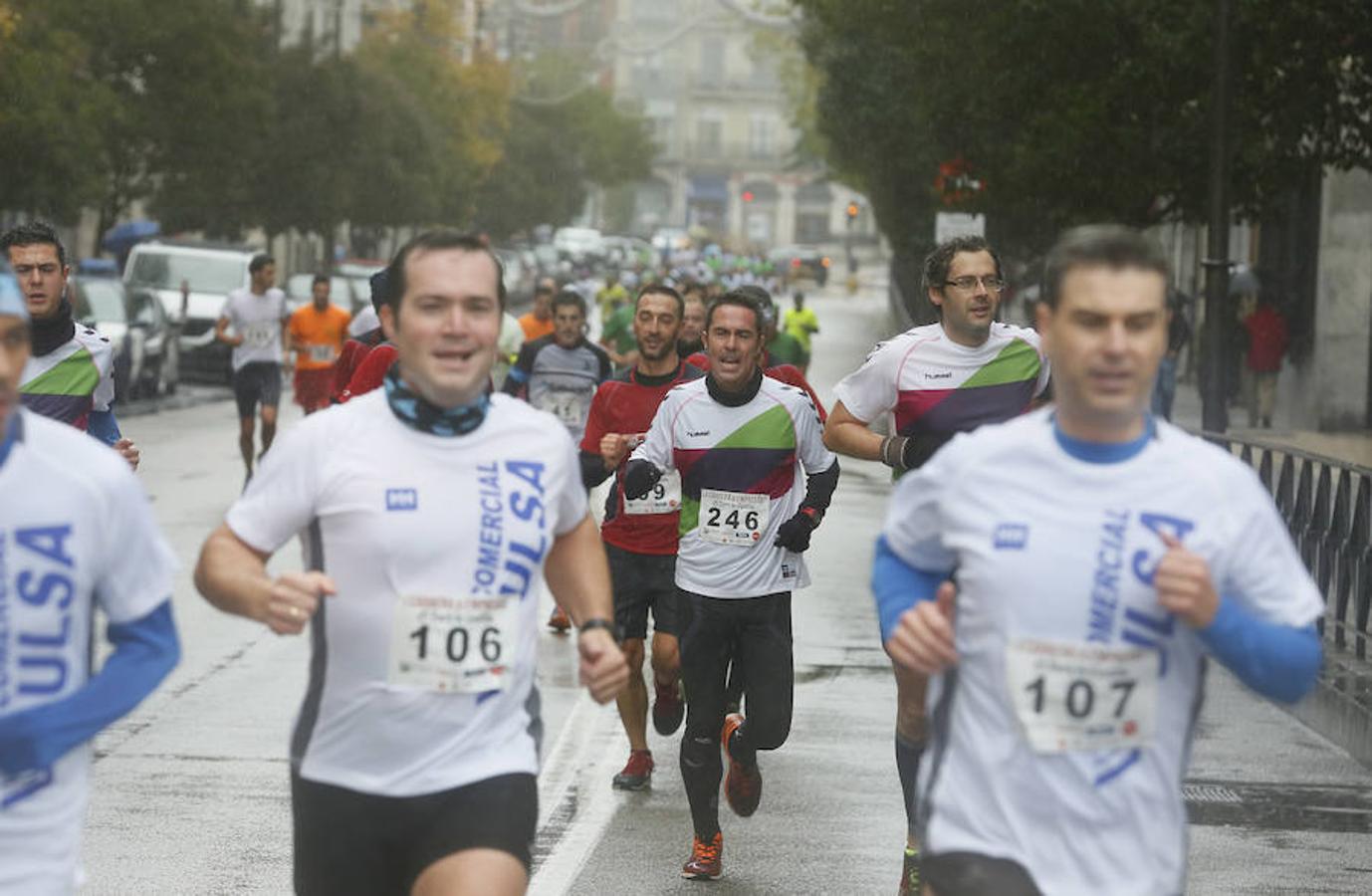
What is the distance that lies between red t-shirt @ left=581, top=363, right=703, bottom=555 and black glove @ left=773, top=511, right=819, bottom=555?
1.25 m

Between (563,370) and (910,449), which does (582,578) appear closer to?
(910,449)

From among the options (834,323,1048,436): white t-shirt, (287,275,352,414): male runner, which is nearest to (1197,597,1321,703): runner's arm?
(834,323,1048,436): white t-shirt

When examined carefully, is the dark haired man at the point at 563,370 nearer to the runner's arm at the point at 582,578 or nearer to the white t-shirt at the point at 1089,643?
the runner's arm at the point at 582,578

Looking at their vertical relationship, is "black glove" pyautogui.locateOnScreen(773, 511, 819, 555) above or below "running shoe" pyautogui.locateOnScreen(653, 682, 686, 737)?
above

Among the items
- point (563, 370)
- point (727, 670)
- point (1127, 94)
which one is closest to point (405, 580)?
point (727, 670)

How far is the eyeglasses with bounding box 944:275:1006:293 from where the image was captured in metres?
8.01

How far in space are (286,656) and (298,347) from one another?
1081 centimetres

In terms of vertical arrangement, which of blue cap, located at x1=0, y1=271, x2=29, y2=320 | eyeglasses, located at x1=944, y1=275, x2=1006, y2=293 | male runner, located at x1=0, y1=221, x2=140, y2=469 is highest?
blue cap, located at x1=0, y1=271, x2=29, y2=320

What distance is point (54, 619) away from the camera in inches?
165

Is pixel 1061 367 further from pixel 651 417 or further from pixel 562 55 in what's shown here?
pixel 562 55

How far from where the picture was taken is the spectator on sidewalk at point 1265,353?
3080cm

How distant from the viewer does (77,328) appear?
8789 millimetres

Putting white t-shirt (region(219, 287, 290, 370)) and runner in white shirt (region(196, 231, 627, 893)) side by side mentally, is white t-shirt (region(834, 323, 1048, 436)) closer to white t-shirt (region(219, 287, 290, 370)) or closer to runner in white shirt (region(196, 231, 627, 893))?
runner in white shirt (region(196, 231, 627, 893))

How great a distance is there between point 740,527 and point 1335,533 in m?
4.56
